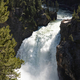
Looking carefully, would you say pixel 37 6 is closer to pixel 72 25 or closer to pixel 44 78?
pixel 72 25

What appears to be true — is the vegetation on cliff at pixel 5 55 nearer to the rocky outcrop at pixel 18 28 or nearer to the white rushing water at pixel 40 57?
the white rushing water at pixel 40 57

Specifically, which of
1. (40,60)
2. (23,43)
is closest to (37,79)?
(40,60)

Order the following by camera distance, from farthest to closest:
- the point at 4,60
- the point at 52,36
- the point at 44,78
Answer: the point at 52,36, the point at 44,78, the point at 4,60

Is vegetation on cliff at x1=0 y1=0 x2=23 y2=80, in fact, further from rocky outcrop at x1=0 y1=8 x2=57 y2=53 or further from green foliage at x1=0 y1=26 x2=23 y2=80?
rocky outcrop at x1=0 y1=8 x2=57 y2=53

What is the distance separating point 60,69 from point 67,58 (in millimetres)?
3444

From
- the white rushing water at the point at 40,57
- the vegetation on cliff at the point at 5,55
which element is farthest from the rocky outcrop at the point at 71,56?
the vegetation on cliff at the point at 5,55

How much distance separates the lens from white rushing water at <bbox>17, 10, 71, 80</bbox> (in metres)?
21.5

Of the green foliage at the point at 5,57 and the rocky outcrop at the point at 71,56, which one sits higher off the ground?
the green foliage at the point at 5,57

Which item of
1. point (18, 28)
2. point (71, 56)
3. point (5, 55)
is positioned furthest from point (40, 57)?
point (5, 55)

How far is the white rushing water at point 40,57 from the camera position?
70.5 feet

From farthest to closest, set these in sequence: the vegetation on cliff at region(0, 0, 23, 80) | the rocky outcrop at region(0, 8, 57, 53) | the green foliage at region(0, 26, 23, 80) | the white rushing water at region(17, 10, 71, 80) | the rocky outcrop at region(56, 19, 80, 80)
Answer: the rocky outcrop at region(0, 8, 57, 53) → the white rushing water at region(17, 10, 71, 80) → the rocky outcrop at region(56, 19, 80, 80) → the green foliage at region(0, 26, 23, 80) → the vegetation on cliff at region(0, 0, 23, 80)

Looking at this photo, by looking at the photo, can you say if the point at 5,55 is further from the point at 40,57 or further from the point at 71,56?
the point at 40,57

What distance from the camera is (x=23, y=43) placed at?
28.4 metres

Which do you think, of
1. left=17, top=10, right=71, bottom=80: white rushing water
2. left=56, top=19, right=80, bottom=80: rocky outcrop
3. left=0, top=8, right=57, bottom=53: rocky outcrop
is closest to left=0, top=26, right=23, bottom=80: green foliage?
left=56, top=19, right=80, bottom=80: rocky outcrop
